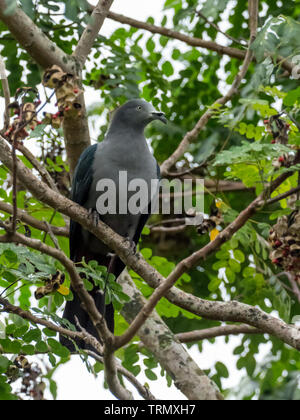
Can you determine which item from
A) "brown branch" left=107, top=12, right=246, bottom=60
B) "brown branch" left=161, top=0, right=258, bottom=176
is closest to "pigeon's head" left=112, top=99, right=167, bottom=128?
"brown branch" left=161, top=0, right=258, bottom=176

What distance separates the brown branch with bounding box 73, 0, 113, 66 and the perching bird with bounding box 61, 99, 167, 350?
1.82ft

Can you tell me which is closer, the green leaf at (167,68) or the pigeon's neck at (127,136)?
the pigeon's neck at (127,136)

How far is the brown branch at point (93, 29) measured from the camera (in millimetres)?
3920

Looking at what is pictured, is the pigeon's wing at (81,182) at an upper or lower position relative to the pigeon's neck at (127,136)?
lower

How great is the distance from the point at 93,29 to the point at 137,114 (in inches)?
28.2

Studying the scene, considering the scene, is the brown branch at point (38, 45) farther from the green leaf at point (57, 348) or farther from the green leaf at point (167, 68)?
the green leaf at point (57, 348)

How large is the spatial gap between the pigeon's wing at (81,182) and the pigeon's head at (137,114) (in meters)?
0.32

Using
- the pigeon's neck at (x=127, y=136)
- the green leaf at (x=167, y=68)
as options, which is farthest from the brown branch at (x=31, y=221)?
the green leaf at (x=167, y=68)

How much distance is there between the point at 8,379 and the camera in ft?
10.8

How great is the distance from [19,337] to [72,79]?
1.30m

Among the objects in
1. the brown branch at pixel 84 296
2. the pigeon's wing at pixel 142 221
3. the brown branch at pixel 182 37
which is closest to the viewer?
the brown branch at pixel 84 296

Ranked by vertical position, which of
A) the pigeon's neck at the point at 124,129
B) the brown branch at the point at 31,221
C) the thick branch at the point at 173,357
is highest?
the pigeon's neck at the point at 124,129

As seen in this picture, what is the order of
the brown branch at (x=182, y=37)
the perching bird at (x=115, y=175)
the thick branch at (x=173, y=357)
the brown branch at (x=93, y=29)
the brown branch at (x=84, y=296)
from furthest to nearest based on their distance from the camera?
the brown branch at (x=182, y=37)
the perching bird at (x=115, y=175)
the brown branch at (x=93, y=29)
the thick branch at (x=173, y=357)
the brown branch at (x=84, y=296)

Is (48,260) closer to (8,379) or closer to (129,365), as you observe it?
(8,379)
